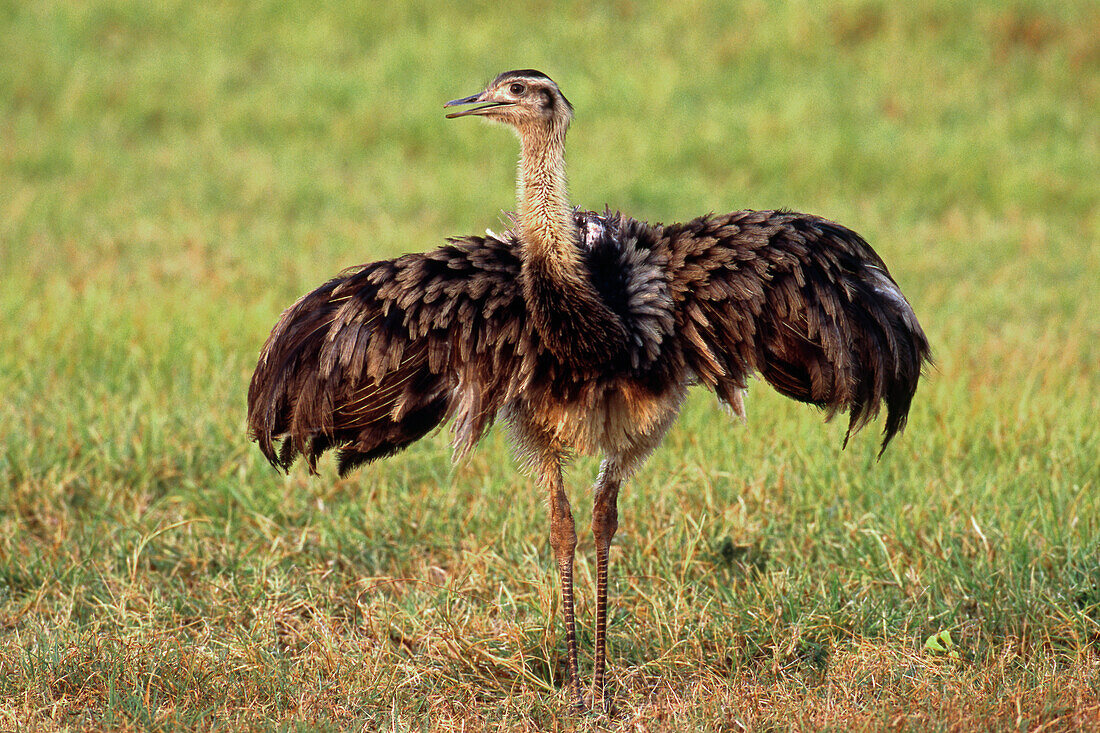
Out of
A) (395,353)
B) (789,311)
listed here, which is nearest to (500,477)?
(395,353)

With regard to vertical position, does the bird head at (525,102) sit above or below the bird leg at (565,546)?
above

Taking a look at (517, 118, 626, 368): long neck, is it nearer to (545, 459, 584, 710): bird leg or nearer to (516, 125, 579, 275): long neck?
(516, 125, 579, 275): long neck

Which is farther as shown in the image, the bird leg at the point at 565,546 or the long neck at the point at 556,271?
A: the bird leg at the point at 565,546

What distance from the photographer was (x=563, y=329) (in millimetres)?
3760

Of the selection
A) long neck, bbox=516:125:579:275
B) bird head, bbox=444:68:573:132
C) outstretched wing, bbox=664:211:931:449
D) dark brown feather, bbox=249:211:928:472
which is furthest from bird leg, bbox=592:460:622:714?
bird head, bbox=444:68:573:132

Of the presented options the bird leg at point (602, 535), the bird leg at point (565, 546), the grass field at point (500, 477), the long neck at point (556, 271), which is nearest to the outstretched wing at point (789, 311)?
the long neck at point (556, 271)

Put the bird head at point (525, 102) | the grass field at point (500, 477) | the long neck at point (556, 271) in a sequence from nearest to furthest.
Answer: the long neck at point (556, 271) → the bird head at point (525, 102) → the grass field at point (500, 477)

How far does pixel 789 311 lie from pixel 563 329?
0.67 m

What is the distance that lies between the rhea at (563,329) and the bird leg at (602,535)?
163mm

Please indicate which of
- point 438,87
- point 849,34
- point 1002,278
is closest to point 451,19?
point 438,87

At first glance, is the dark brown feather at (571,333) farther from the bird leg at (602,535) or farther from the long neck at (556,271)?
the bird leg at (602,535)

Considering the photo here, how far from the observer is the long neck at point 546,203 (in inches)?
151

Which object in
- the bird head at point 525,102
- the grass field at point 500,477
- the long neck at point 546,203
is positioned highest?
the bird head at point 525,102

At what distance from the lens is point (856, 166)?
11.9 meters
